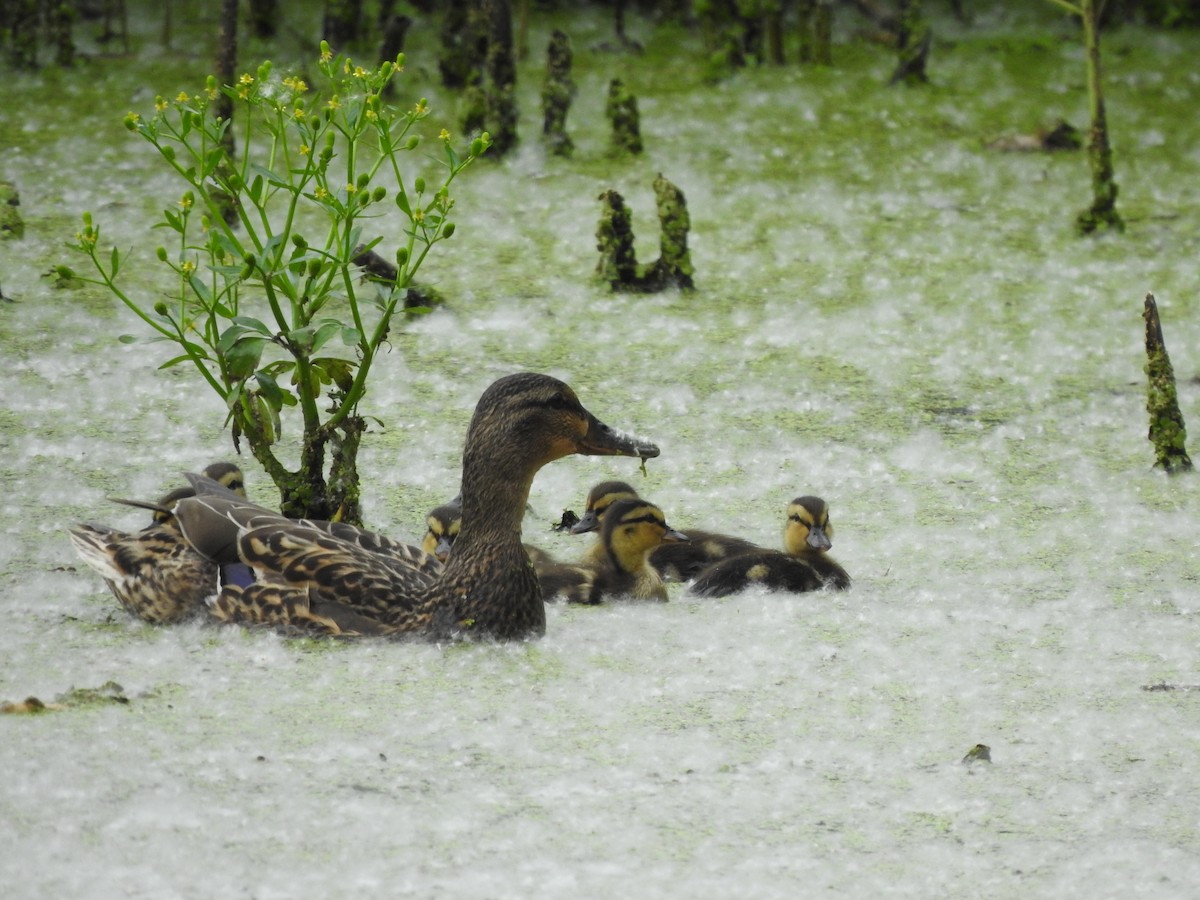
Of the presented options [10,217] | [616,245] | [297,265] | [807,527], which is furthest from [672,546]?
[10,217]

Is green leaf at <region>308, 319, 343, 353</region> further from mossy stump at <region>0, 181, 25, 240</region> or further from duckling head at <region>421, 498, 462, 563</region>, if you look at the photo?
mossy stump at <region>0, 181, 25, 240</region>

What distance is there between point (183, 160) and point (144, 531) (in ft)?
12.0

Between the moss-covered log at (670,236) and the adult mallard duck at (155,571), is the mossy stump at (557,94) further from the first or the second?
the adult mallard duck at (155,571)

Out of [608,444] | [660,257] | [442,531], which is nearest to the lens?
[608,444]

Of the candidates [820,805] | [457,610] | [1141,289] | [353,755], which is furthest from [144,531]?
[1141,289]

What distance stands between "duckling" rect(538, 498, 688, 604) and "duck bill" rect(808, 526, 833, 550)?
33 centimetres

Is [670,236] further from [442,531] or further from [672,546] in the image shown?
[442,531]

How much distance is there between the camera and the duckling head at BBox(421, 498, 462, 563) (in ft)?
14.5

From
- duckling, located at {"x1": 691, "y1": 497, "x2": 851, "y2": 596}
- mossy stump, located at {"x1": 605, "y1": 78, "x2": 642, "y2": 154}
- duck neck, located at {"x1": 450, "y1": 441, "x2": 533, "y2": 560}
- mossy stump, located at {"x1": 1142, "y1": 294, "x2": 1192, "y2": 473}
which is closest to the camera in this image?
duck neck, located at {"x1": 450, "y1": 441, "x2": 533, "y2": 560}

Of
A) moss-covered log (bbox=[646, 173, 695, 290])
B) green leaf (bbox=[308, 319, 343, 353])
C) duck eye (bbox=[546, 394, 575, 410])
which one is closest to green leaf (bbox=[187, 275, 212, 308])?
green leaf (bbox=[308, 319, 343, 353])

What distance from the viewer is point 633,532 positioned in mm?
4516

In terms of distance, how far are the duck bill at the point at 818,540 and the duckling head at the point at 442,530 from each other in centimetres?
88

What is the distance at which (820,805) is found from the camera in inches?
123

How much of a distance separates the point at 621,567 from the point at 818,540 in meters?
0.49
